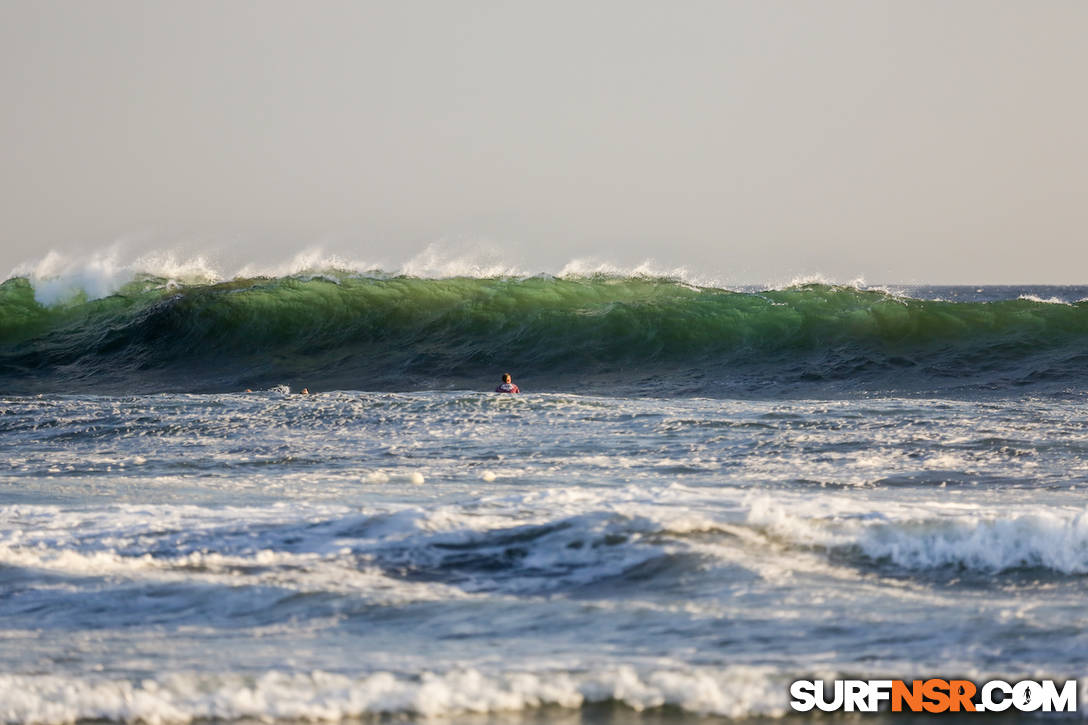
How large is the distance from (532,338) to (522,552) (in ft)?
60.3

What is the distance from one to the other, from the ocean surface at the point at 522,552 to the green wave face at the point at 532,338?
3727mm

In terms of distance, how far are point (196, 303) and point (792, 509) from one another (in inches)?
908

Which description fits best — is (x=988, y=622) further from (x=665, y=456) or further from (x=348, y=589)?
(x=665, y=456)

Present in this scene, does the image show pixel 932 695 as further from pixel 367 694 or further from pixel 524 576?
pixel 524 576

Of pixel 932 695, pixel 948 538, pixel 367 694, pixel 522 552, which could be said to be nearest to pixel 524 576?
pixel 522 552

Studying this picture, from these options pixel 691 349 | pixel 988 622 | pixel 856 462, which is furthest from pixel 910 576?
pixel 691 349

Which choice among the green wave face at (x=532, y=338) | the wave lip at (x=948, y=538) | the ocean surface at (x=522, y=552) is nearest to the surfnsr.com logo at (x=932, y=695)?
the ocean surface at (x=522, y=552)

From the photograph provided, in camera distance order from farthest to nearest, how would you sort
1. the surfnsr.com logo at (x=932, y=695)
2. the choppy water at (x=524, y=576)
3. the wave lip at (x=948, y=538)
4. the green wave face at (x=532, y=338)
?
the green wave face at (x=532, y=338) < the wave lip at (x=948, y=538) < the choppy water at (x=524, y=576) < the surfnsr.com logo at (x=932, y=695)

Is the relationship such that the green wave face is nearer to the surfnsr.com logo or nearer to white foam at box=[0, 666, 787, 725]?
the surfnsr.com logo

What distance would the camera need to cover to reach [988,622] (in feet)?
17.3

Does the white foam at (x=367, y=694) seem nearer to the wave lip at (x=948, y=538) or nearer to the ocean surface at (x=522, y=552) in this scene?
the ocean surface at (x=522, y=552)

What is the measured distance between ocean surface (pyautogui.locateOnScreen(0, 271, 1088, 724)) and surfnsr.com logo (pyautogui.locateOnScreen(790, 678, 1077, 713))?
0.29 feet

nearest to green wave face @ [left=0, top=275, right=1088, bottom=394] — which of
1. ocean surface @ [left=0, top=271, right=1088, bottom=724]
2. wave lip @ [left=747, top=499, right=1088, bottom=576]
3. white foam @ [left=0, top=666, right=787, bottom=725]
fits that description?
ocean surface @ [left=0, top=271, right=1088, bottom=724]

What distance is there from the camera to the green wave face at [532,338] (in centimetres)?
2147
